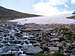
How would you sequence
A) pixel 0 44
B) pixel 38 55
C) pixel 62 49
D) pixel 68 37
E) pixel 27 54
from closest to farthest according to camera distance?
pixel 38 55
pixel 27 54
pixel 62 49
pixel 0 44
pixel 68 37

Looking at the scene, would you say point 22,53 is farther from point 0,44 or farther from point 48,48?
point 0,44

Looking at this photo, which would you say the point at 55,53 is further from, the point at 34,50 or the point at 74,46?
the point at 74,46

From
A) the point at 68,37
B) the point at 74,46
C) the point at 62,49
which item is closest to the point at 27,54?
the point at 62,49

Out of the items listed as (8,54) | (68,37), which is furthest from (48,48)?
(68,37)

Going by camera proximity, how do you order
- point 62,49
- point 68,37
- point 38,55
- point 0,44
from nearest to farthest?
point 38,55 < point 62,49 < point 0,44 < point 68,37

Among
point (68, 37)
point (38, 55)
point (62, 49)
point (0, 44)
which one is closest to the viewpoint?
point (38, 55)

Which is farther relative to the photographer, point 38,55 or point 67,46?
Answer: point 67,46

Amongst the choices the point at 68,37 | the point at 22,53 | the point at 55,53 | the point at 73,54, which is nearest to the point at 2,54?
the point at 22,53

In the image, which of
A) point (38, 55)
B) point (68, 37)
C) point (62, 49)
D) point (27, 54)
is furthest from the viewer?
point (68, 37)

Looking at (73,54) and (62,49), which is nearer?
(73,54)
